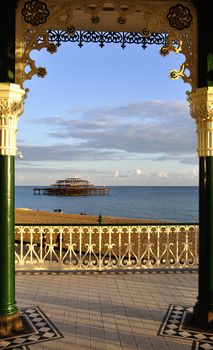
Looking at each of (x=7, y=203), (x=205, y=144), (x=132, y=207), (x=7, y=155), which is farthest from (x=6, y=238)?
(x=132, y=207)

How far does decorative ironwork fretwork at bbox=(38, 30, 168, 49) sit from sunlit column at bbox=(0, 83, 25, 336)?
1.50m

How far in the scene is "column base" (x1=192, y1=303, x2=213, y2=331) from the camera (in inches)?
163

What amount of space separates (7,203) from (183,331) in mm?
2391

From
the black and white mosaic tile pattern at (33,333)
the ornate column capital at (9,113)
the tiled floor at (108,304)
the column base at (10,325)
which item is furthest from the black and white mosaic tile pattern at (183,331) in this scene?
Answer: the ornate column capital at (9,113)

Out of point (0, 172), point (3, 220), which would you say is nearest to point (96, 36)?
point (0, 172)

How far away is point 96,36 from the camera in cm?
536

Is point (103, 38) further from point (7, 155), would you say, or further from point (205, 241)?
point (205, 241)

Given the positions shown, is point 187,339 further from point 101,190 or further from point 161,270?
point 101,190

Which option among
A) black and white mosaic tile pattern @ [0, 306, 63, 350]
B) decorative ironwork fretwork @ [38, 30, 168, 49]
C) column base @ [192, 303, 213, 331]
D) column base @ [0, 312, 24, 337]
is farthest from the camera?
decorative ironwork fretwork @ [38, 30, 168, 49]

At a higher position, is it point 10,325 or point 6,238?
point 6,238

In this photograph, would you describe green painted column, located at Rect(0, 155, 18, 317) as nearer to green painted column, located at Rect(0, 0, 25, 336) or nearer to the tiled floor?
green painted column, located at Rect(0, 0, 25, 336)

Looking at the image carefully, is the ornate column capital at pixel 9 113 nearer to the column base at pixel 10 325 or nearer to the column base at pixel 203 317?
the column base at pixel 10 325

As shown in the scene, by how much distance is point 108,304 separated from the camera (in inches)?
196

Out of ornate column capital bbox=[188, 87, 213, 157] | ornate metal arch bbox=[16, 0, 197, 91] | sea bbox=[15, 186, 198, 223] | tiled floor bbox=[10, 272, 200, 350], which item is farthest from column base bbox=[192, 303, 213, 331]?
sea bbox=[15, 186, 198, 223]
